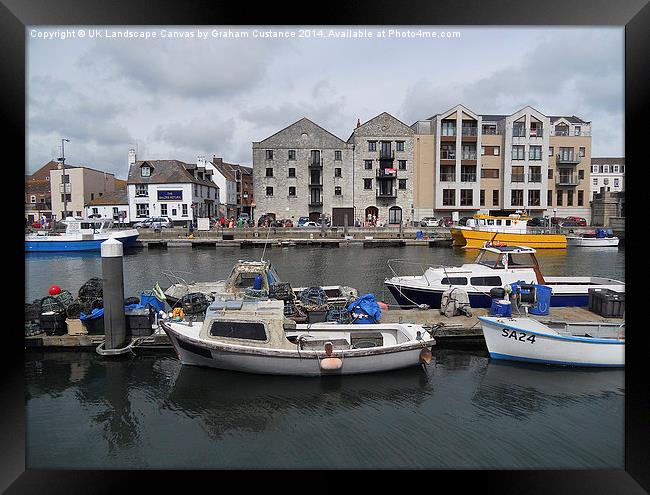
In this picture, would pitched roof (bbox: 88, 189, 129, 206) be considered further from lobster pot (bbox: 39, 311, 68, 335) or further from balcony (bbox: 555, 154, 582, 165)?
balcony (bbox: 555, 154, 582, 165)

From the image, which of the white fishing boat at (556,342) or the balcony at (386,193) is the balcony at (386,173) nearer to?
the balcony at (386,193)

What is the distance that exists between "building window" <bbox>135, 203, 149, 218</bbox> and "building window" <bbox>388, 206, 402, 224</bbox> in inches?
1033

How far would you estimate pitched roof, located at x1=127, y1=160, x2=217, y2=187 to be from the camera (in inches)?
1966

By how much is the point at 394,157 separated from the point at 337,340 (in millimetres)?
Result: 42938

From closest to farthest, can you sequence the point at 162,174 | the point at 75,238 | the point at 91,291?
the point at 91,291 < the point at 75,238 < the point at 162,174

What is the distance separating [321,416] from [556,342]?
19.1ft

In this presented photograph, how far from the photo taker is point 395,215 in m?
52.4

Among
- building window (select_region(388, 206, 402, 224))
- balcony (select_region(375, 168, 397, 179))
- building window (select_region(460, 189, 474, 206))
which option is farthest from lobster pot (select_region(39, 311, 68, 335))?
building window (select_region(460, 189, 474, 206))

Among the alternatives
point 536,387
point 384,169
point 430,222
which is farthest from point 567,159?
point 536,387

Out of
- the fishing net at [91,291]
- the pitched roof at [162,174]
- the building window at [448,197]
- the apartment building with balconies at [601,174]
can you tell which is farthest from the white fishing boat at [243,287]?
the apartment building with balconies at [601,174]

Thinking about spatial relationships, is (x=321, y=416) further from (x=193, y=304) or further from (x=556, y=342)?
(x=556, y=342)
